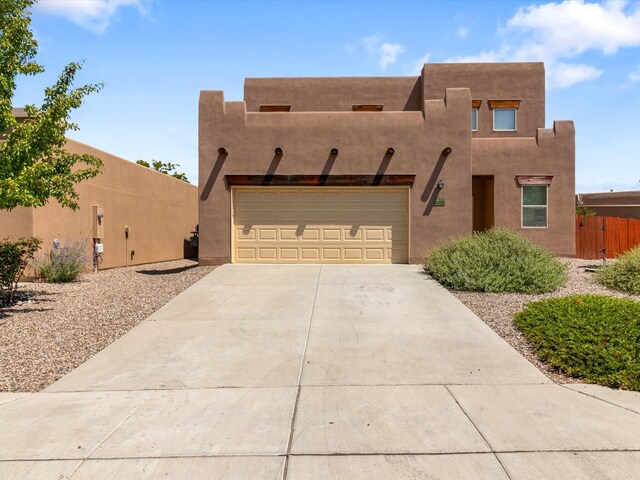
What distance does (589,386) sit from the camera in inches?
263

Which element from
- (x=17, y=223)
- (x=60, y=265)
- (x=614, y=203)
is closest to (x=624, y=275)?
(x=60, y=265)

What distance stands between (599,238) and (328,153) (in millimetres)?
12165

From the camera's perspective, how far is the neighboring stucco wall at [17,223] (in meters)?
14.1

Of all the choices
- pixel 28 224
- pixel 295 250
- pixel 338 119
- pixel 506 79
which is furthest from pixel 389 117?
pixel 28 224

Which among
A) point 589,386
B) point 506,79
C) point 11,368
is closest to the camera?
point 589,386

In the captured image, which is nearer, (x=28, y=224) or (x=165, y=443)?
(x=165, y=443)

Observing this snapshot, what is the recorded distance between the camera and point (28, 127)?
9703 millimetres

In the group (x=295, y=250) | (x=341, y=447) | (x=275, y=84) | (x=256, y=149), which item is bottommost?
(x=341, y=447)

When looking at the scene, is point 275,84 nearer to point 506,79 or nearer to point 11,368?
point 506,79

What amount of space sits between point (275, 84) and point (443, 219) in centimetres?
1074

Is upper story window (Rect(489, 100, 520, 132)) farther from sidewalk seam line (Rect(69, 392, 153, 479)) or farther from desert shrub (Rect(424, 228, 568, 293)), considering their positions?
sidewalk seam line (Rect(69, 392, 153, 479))

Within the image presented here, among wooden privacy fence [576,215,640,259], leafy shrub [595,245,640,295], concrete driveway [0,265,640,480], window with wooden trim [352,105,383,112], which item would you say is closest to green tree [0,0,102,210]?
concrete driveway [0,265,640,480]

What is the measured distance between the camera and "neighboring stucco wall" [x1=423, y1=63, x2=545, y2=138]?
22938mm

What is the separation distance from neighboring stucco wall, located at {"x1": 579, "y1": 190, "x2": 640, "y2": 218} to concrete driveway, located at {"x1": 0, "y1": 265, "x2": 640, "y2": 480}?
83.6 ft
